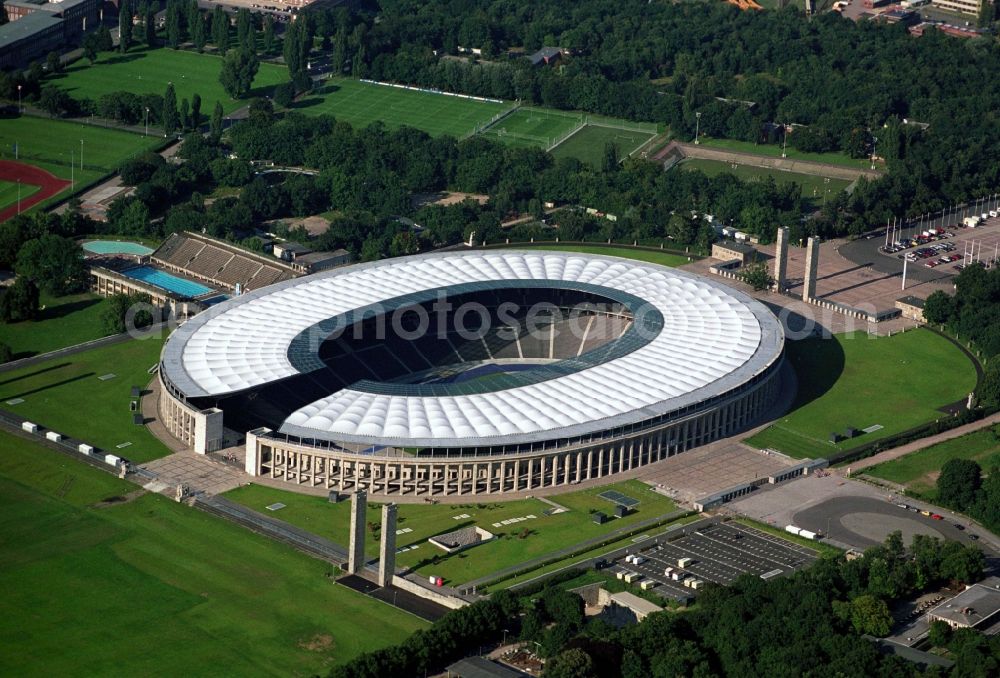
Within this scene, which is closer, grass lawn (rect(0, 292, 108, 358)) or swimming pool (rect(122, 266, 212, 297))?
grass lawn (rect(0, 292, 108, 358))

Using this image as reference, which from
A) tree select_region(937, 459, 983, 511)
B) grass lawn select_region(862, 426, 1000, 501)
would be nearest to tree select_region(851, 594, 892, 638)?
tree select_region(937, 459, 983, 511)

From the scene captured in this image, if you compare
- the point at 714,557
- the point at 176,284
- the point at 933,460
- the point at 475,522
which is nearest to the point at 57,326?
the point at 176,284

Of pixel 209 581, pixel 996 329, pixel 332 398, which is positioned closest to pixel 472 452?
pixel 332 398

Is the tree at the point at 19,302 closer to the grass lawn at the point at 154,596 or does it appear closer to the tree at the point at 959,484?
the grass lawn at the point at 154,596

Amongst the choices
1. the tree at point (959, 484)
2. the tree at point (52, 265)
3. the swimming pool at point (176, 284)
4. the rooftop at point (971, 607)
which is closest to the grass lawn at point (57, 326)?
the tree at point (52, 265)

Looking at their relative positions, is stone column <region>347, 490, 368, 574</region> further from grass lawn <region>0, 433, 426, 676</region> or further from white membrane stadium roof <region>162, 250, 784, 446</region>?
white membrane stadium roof <region>162, 250, 784, 446</region>

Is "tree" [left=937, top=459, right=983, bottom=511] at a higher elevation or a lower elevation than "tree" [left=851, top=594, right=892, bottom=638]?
higher

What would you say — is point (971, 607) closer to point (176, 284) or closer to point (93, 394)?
point (93, 394)

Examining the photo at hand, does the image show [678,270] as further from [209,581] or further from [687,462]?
[209,581]
